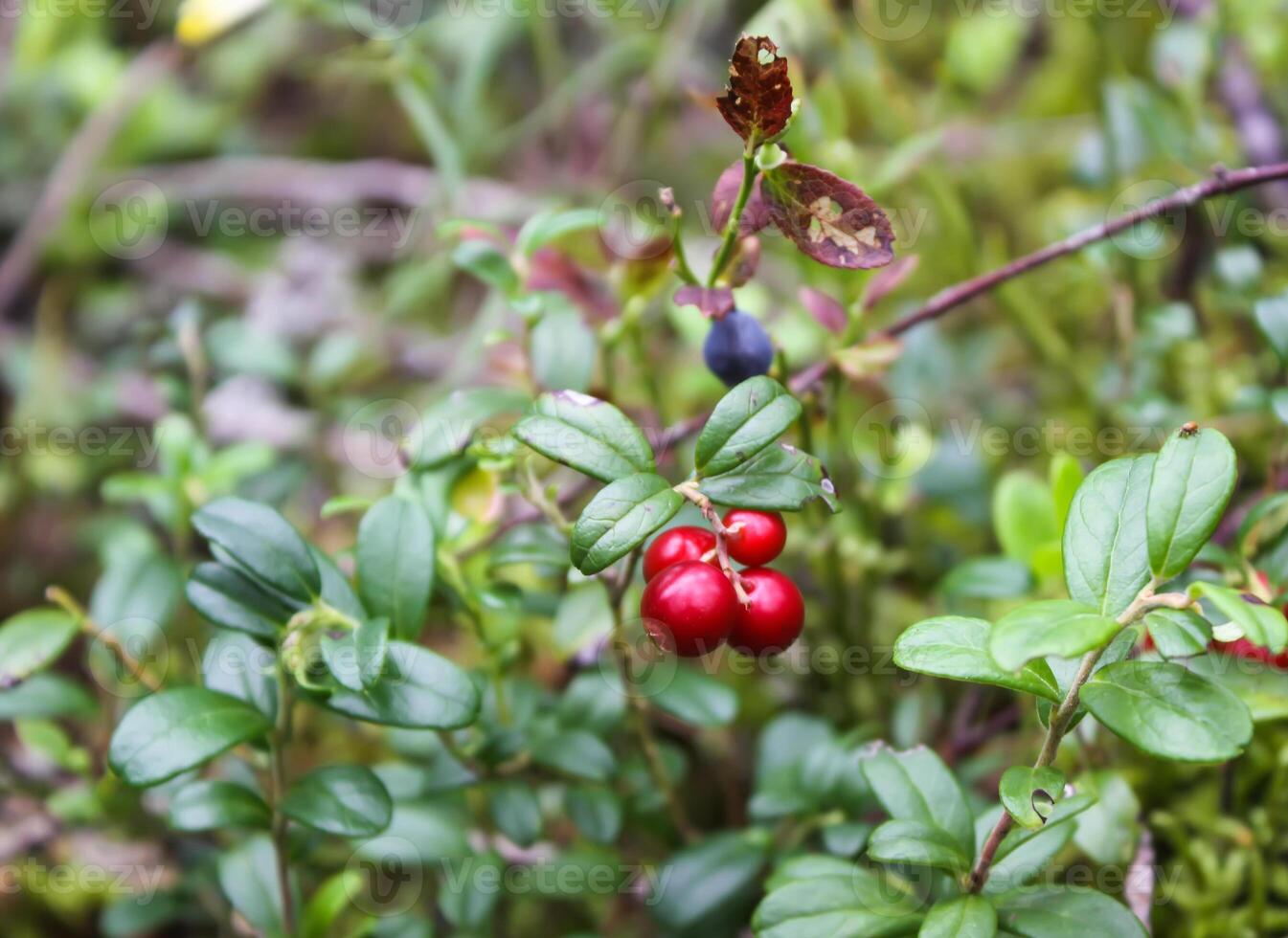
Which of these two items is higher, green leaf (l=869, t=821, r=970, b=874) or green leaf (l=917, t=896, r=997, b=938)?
green leaf (l=869, t=821, r=970, b=874)

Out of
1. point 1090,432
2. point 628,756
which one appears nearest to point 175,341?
point 628,756

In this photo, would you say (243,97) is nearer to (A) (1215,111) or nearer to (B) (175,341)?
(B) (175,341)

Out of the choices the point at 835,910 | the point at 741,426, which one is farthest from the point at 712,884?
the point at 741,426

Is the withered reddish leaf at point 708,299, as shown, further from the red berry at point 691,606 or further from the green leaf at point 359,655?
the green leaf at point 359,655

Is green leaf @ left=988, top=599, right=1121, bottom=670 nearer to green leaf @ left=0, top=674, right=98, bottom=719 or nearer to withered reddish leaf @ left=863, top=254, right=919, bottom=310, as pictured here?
withered reddish leaf @ left=863, top=254, right=919, bottom=310

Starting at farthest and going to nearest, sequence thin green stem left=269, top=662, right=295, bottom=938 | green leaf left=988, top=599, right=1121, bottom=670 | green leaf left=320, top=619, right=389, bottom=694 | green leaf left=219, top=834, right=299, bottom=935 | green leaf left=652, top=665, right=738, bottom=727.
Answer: green leaf left=652, top=665, right=738, bottom=727, green leaf left=219, top=834, right=299, bottom=935, thin green stem left=269, top=662, right=295, bottom=938, green leaf left=320, top=619, right=389, bottom=694, green leaf left=988, top=599, right=1121, bottom=670

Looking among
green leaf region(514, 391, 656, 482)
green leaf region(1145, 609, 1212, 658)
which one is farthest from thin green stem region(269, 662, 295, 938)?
green leaf region(1145, 609, 1212, 658)
